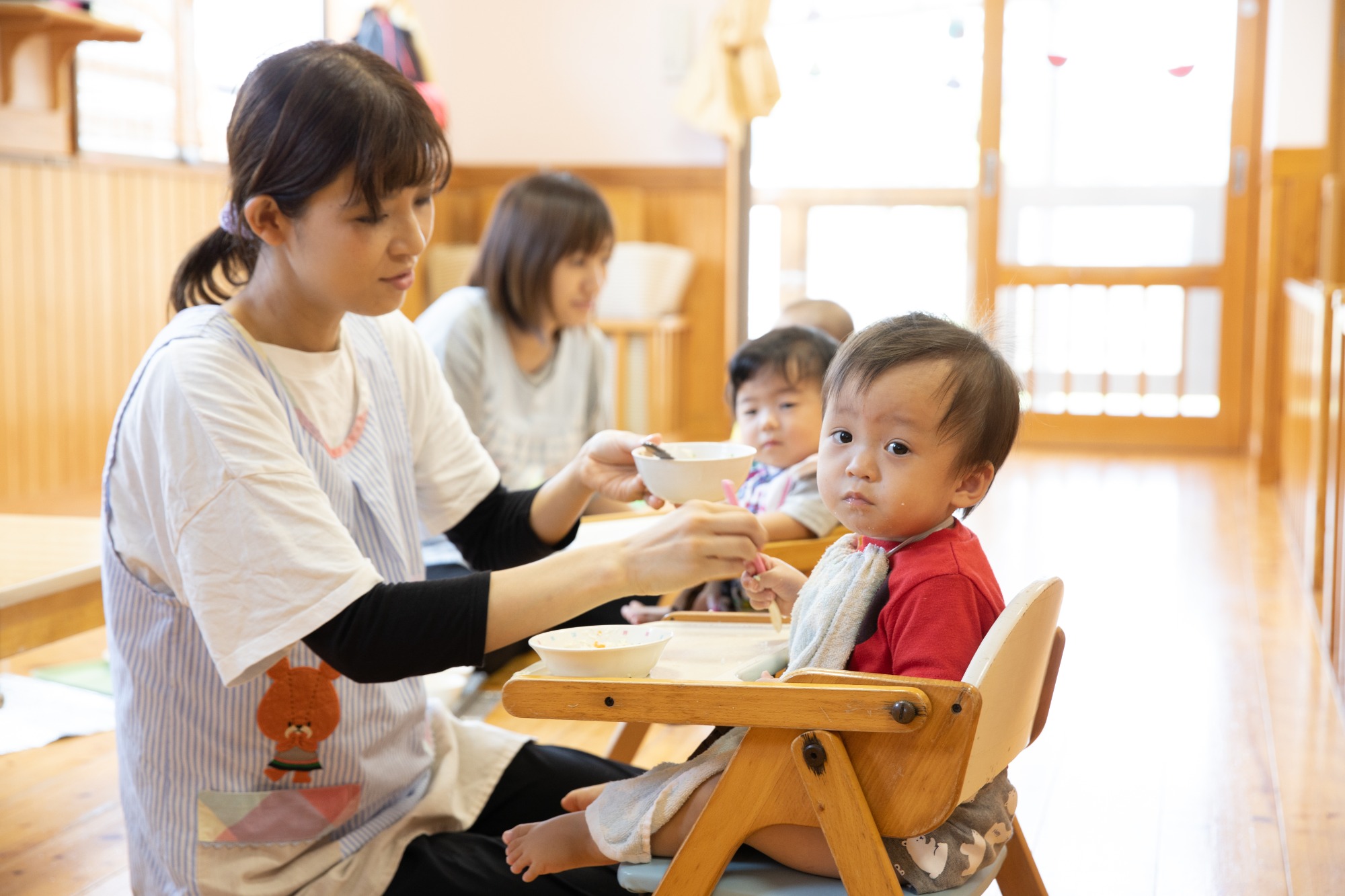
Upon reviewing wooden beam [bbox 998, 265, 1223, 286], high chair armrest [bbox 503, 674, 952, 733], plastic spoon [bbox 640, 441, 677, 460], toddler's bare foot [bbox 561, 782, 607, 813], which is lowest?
toddler's bare foot [bbox 561, 782, 607, 813]

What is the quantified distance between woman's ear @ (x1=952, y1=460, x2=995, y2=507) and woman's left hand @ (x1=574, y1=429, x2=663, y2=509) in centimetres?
42

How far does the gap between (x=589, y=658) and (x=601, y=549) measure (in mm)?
134

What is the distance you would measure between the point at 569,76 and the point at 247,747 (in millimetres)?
4972

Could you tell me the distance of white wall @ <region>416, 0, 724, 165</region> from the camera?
19.2ft

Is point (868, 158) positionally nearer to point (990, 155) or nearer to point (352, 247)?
point (990, 155)

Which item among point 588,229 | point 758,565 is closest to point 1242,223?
point 588,229

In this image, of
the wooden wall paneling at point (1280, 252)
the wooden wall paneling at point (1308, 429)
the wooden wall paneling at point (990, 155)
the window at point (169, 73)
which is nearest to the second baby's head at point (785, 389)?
the wooden wall paneling at point (1308, 429)

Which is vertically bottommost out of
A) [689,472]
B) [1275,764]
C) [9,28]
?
[1275,764]

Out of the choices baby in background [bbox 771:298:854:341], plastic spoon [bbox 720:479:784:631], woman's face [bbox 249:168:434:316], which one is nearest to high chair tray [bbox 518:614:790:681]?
plastic spoon [bbox 720:479:784:631]

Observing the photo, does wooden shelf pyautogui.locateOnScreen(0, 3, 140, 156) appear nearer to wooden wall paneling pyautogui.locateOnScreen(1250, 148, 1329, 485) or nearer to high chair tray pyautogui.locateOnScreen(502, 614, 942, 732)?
high chair tray pyautogui.locateOnScreen(502, 614, 942, 732)

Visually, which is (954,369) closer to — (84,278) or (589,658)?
(589,658)

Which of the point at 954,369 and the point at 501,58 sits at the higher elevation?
the point at 501,58

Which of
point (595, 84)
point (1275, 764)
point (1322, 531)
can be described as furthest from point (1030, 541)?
point (595, 84)

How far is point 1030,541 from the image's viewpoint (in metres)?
4.30
